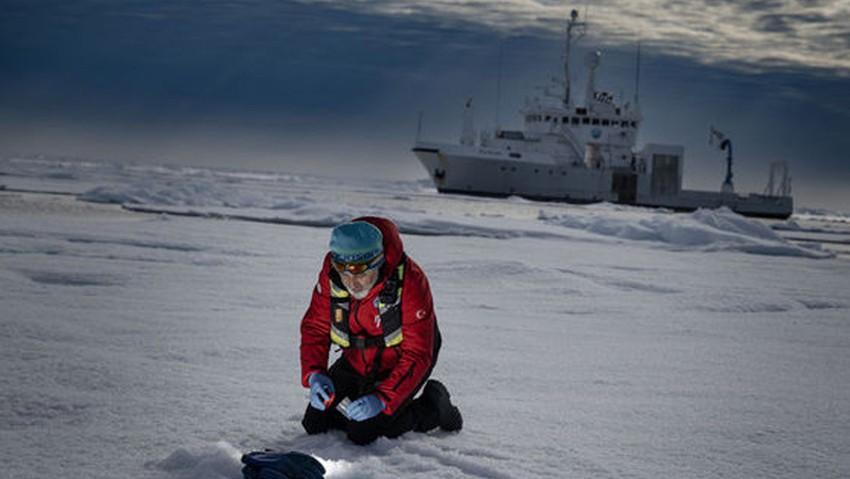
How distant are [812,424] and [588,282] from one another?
15.3ft

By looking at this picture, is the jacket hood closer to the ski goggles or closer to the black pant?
the ski goggles

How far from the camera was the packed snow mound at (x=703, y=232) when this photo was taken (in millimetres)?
14961

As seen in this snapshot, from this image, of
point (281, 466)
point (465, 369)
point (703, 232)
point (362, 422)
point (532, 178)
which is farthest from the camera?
point (532, 178)

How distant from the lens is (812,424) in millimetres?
2924

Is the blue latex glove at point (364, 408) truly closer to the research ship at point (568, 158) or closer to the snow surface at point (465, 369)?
the snow surface at point (465, 369)

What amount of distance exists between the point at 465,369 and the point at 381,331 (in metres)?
1.29

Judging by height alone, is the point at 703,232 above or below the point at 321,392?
below

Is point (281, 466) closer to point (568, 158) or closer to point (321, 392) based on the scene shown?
point (321, 392)

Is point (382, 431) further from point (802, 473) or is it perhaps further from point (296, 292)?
point (296, 292)

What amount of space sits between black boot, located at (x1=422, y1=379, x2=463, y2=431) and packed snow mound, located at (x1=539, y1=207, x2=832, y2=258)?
12.9 m

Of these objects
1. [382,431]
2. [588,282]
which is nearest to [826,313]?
[588,282]

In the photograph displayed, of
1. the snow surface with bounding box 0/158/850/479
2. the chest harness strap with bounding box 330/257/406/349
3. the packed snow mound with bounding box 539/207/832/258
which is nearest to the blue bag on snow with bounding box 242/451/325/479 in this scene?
the snow surface with bounding box 0/158/850/479

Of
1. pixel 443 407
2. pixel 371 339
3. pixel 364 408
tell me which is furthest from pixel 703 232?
pixel 364 408

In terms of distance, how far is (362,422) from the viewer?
7.92 feet
